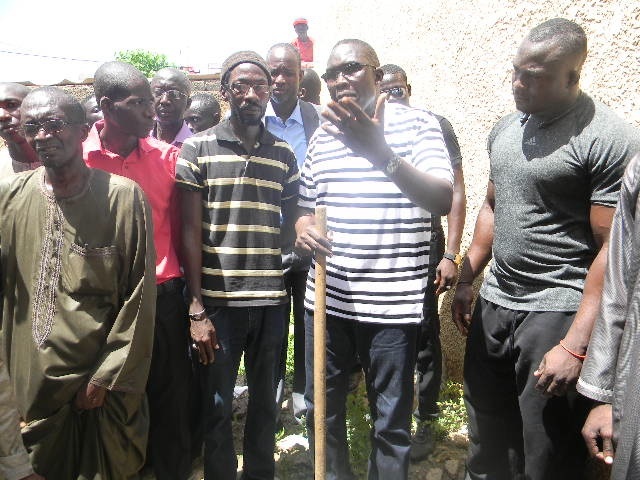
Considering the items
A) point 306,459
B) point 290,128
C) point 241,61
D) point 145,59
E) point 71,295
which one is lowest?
point 306,459

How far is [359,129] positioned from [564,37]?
2.86 feet

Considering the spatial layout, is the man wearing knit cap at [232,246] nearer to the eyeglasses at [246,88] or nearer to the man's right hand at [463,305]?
the eyeglasses at [246,88]

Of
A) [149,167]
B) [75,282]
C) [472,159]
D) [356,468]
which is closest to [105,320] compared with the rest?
[75,282]

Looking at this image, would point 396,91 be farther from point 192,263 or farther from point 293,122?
point 192,263

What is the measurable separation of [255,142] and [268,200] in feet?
0.99

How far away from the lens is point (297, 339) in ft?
12.4

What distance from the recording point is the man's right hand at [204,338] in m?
2.52

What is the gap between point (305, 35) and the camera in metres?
9.27

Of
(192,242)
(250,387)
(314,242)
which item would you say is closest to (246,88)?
(192,242)

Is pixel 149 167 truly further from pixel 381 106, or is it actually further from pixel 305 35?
pixel 305 35

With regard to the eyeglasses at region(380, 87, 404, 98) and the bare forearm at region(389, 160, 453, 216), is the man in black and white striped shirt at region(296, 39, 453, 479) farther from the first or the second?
the eyeglasses at region(380, 87, 404, 98)

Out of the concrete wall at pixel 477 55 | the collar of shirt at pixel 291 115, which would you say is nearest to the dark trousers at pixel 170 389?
the collar of shirt at pixel 291 115

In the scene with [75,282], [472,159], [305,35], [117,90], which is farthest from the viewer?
[305,35]

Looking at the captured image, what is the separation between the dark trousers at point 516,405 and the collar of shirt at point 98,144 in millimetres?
1812
